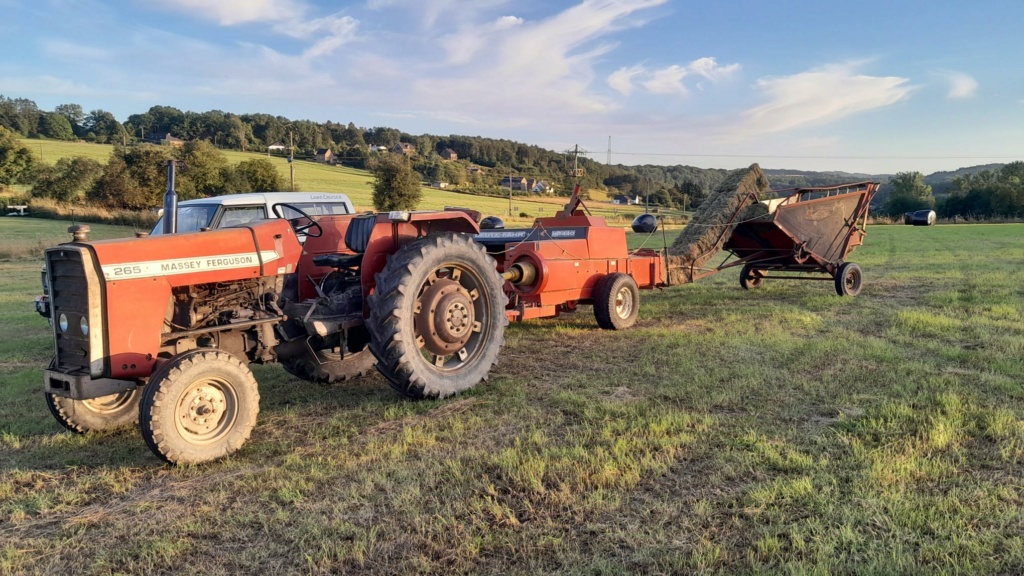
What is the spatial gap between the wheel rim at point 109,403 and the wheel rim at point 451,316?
2019 millimetres

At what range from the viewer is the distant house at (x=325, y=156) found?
73.2 meters

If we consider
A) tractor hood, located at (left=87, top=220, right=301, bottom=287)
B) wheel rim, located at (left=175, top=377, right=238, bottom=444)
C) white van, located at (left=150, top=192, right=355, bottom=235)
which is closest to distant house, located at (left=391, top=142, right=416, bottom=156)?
white van, located at (left=150, top=192, right=355, bottom=235)

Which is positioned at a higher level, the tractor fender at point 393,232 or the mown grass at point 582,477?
the tractor fender at point 393,232

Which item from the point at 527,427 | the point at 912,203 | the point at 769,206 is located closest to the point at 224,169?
the point at 769,206

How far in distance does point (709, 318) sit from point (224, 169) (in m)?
33.3

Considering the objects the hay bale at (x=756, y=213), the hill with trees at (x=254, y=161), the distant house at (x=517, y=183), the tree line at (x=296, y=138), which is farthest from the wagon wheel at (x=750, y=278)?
the distant house at (x=517, y=183)

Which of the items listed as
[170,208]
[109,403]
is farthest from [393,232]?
[109,403]

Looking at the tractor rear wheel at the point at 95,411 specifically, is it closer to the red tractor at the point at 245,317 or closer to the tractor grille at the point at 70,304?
the red tractor at the point at 245,317

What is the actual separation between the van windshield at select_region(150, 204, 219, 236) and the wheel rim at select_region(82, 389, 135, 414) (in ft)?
17.4

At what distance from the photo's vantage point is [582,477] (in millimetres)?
3117

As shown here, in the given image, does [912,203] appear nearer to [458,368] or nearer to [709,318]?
[709,318]

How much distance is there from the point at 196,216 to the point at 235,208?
1.94 feet

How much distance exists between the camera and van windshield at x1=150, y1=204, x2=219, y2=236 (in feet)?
29.8

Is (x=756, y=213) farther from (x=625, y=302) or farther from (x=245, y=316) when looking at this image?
(x=245, y=316)
